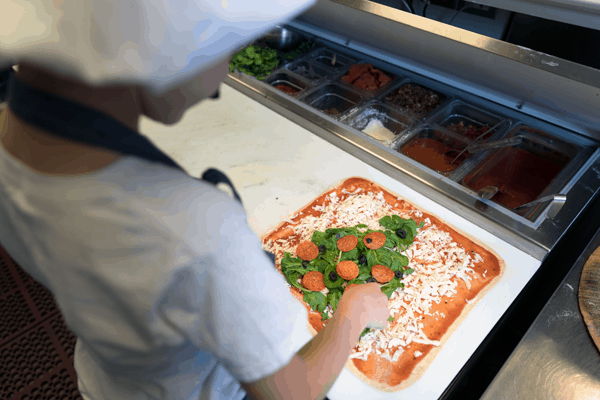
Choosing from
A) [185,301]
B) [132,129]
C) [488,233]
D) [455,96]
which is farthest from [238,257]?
[455,96]

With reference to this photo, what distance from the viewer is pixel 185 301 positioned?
1.47ft

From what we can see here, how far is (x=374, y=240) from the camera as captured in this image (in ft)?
4.34

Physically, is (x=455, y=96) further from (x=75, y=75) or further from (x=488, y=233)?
(x=75, y=75)

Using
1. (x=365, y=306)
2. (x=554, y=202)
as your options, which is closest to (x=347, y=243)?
(x=365, y=306)

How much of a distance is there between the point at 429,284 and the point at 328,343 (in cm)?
65

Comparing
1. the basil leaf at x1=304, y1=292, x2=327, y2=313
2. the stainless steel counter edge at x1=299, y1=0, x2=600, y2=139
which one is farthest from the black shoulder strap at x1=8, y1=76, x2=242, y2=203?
the stainless steel counter edge at x1=299, y1=0, x2=600, y2=139

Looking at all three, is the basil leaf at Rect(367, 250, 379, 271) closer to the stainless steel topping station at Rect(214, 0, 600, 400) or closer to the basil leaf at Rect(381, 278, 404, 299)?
the basil leaf at Rect(381, 278, 404, 299)

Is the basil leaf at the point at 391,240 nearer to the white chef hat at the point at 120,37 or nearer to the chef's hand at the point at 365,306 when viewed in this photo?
the chef's hand at the point at 365,306

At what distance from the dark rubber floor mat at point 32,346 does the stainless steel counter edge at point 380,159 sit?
1633mm

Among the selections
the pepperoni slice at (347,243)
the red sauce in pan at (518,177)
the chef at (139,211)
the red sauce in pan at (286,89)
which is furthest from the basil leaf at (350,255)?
the red sauce in pan at (286,89)

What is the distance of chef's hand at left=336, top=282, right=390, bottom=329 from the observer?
0.83 m

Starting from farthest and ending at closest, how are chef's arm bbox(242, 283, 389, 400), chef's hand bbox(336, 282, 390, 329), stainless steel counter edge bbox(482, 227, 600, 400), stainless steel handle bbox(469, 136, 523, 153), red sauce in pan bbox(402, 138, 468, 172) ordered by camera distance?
red sauce in pan bbox(402, 138, 468, 172)
stainless steel handle bbox(469, 136, 523, 153)
stainless steel counter edge bbox(482, 227, 600, 400)
chef's hand bbox(336, 282, 390, 329)
chef's arm bbox(242, 283, 389, 400)

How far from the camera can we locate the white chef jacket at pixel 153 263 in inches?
16.7

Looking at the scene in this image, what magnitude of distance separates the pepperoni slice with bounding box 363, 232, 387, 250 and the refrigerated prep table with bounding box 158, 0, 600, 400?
0.31m
